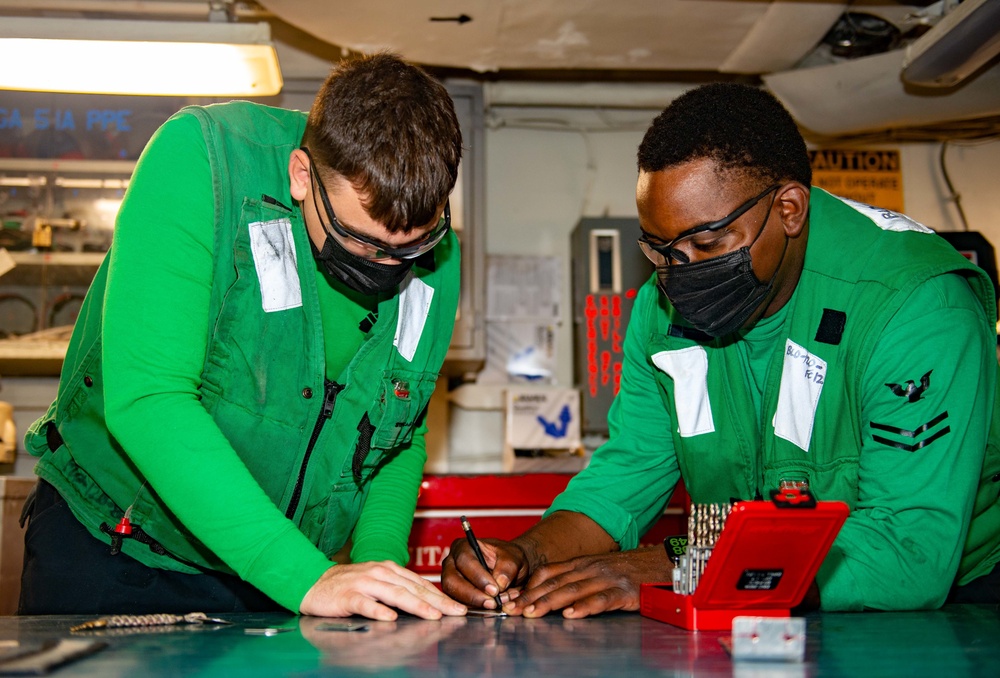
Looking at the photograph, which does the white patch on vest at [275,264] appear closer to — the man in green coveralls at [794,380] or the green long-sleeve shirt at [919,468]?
the man in green coveralls at [794,380]

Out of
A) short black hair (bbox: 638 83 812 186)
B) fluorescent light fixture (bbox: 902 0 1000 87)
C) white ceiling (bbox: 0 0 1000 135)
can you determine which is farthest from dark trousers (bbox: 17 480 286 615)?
fluorescent light fixture (bbox: 902 0 1000 87)

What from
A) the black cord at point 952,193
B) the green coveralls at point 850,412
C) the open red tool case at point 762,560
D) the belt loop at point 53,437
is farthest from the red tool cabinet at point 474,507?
the black cord at point 952,193

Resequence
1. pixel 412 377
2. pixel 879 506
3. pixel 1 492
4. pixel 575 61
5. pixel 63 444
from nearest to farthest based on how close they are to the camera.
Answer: pixel 879 506
pixel 63 444
pixel 412 377
pixel 1 492
pixel 575 61

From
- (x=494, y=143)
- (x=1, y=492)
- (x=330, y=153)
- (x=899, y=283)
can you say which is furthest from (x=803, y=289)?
(x=494, y=143)

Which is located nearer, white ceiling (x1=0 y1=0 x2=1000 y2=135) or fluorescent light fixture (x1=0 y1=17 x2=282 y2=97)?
fluorescent light fixture (x1=0 y1=17 x2=282 y2=97)

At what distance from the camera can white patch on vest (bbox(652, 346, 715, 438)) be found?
175 cm

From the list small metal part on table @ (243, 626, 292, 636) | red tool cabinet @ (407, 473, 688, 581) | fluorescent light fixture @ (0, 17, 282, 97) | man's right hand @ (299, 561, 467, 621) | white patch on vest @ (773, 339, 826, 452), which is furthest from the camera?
red tool cabinet @ (407, 473, 688, 581)

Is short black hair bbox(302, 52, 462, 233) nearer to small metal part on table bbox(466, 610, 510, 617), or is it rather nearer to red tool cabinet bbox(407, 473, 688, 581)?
small metal part on table bbox(466, 610, 510, 617)

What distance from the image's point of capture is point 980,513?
159 centimetres

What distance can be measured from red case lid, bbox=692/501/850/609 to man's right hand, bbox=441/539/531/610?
0.47 meters

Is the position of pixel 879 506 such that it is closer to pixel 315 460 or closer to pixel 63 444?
pixel 315 460

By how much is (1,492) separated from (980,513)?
2726 mm

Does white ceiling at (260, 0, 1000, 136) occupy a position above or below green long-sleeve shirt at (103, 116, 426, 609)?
above

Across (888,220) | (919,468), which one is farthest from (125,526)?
(888,220)
